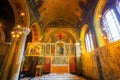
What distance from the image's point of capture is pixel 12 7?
6914mm

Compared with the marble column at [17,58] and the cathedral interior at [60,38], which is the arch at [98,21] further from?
the marble column at [17,58]

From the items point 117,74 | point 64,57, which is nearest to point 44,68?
point 64,57

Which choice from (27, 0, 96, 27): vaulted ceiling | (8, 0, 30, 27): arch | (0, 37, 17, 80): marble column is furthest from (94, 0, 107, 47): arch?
(0, 37, 17, 80): marble column

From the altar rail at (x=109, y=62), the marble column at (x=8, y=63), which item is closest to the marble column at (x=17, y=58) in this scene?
the marble column at (x=8, y=63)

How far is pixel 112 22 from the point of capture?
5.70m

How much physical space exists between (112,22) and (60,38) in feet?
24.2

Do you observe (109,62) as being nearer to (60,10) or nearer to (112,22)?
(112,22)

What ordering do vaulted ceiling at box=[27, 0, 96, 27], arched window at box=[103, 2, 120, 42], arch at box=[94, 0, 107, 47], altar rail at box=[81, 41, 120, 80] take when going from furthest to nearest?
vaulted ceiling at box=[27, 0, 96, 27]
arch at box=[94, 0, 107, 47]
arched window at box=[103, 2, 120, 42]
altar rail at box=[81, 41, 120, 80]

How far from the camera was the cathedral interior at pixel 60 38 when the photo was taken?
18.1 feet

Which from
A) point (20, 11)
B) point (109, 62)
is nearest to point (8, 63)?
point (20, 11)

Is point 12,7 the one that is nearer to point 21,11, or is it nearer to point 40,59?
point 21,11

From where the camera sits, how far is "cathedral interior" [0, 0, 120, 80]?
5.51 meters

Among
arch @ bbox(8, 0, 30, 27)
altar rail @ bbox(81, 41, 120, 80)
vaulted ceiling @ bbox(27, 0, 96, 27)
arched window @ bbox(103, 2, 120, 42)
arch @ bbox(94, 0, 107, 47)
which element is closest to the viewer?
altar rail @ bbox(81, 41, 120, 80)

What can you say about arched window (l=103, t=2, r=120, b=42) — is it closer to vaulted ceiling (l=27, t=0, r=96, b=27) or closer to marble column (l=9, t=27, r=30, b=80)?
vaulted ceiling (l=27, t=0, r=96, b=27)
